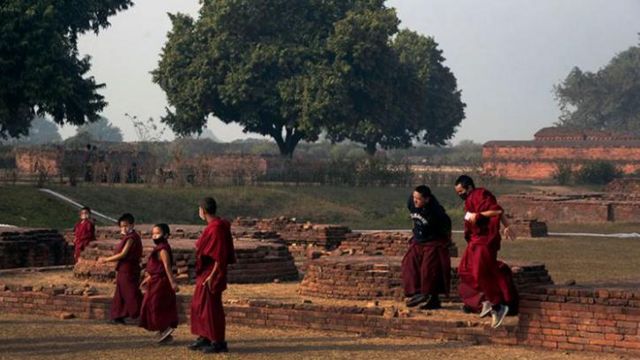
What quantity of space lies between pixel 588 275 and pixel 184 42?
34.4 metres

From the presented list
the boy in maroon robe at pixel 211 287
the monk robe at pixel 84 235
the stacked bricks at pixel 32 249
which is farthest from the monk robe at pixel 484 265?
the stacked bricks at pixel 32 249

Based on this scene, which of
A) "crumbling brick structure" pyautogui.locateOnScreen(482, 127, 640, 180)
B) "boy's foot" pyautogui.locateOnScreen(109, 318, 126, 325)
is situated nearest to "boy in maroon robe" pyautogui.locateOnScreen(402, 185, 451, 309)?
"boy's foot" pyautogui.locateOnScreen(109, 318, 126, 325)

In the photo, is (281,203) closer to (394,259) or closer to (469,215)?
(394,259)

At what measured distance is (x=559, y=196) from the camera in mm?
36594

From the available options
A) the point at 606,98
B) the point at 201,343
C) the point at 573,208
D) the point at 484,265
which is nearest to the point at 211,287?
the point at 201,343

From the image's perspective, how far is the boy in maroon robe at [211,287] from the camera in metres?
10.0

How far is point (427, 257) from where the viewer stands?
39.3ft

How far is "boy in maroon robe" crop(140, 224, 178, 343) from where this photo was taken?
10.6 meters

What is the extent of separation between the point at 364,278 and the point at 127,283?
2982 mm

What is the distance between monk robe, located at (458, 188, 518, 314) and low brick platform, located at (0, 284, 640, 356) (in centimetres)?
21

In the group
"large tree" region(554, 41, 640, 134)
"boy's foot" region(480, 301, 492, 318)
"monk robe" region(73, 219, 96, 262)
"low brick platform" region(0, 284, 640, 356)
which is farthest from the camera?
"large tree" region(554, 41, 640, 134)

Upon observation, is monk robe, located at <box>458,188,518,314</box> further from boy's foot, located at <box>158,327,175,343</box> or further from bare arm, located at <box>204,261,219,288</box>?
boy's foot, located at <box>158,327,175,343</box>

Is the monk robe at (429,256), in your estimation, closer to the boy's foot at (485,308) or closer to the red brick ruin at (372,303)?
the red brick ruin at (372,303)

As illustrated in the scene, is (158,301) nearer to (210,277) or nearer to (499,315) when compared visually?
(210,277)
